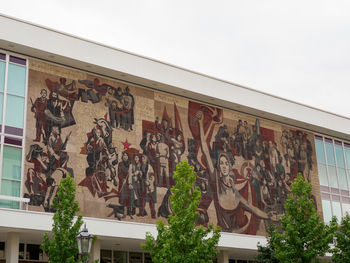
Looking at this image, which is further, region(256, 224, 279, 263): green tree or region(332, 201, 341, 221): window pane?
region(332, 201, 341, 221): window pane

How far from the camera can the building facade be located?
77.6 ft

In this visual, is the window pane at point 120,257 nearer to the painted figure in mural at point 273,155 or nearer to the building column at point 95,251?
the building column at point 95,251

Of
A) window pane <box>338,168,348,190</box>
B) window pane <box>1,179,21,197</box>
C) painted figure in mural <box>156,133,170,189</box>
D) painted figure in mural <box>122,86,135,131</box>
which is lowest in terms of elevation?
window pane <box>1,179,21,197</box>

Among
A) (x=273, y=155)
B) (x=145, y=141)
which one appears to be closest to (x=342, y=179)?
(x=273, y=155)

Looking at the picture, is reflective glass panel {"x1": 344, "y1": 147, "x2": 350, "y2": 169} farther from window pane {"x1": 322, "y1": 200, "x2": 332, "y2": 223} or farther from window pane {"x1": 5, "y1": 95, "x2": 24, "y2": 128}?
window pane {"x1": 5, "y1": 95, "x2": 24, "y2": 128}

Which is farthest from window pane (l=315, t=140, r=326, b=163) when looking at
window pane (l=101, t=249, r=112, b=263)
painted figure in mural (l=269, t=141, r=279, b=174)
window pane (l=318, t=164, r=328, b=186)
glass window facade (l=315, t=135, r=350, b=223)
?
window pane (l=101, t=249, r=112, b=263)

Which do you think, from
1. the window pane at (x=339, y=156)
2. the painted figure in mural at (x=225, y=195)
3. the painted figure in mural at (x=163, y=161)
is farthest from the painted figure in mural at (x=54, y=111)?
the window pane at (x=339, y=156)

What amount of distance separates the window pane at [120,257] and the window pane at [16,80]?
8.99 meters

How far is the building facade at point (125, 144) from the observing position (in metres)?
23.7

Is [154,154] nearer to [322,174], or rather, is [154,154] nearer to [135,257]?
[135,257]

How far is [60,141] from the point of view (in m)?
24.6

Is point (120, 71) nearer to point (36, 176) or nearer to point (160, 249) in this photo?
point (36, 176)

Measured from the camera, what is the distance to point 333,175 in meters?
36.5

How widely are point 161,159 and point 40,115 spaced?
21.2ft
